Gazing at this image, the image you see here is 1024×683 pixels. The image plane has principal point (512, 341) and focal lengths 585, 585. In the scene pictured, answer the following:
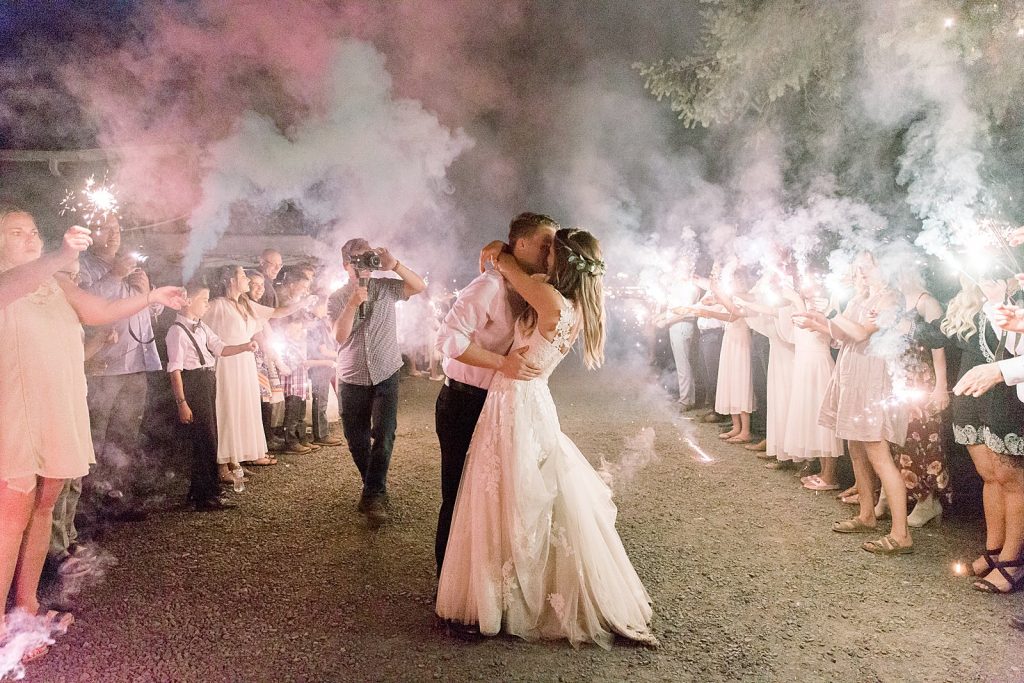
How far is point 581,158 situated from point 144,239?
9.45 meters

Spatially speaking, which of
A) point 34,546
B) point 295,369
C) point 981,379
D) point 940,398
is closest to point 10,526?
point 34,546

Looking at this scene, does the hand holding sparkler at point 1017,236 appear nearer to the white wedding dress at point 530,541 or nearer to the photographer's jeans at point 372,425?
the white wedding dress at point 530,541

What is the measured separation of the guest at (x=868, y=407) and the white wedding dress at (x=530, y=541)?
2343 millimetres

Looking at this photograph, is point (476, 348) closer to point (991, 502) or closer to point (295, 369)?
point (991, 502)

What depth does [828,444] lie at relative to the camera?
222 inches

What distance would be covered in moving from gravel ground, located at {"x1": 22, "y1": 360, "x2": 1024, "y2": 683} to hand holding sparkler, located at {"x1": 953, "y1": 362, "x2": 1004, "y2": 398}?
1.28 m

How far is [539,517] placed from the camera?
309 centimetres

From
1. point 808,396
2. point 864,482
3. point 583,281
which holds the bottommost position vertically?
point 864,482

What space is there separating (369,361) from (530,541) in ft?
7.92

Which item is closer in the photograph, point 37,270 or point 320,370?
point 37,270

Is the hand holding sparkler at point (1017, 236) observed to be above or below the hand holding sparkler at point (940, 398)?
above

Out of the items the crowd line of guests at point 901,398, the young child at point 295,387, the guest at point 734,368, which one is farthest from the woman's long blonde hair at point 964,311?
the young child at point 295,387

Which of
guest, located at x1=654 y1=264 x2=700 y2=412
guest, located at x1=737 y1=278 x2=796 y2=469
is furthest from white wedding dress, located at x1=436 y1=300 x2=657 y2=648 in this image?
guest, located at x1=654 y1=264 x2=700 y2=412

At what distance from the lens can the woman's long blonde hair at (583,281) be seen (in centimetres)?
317
